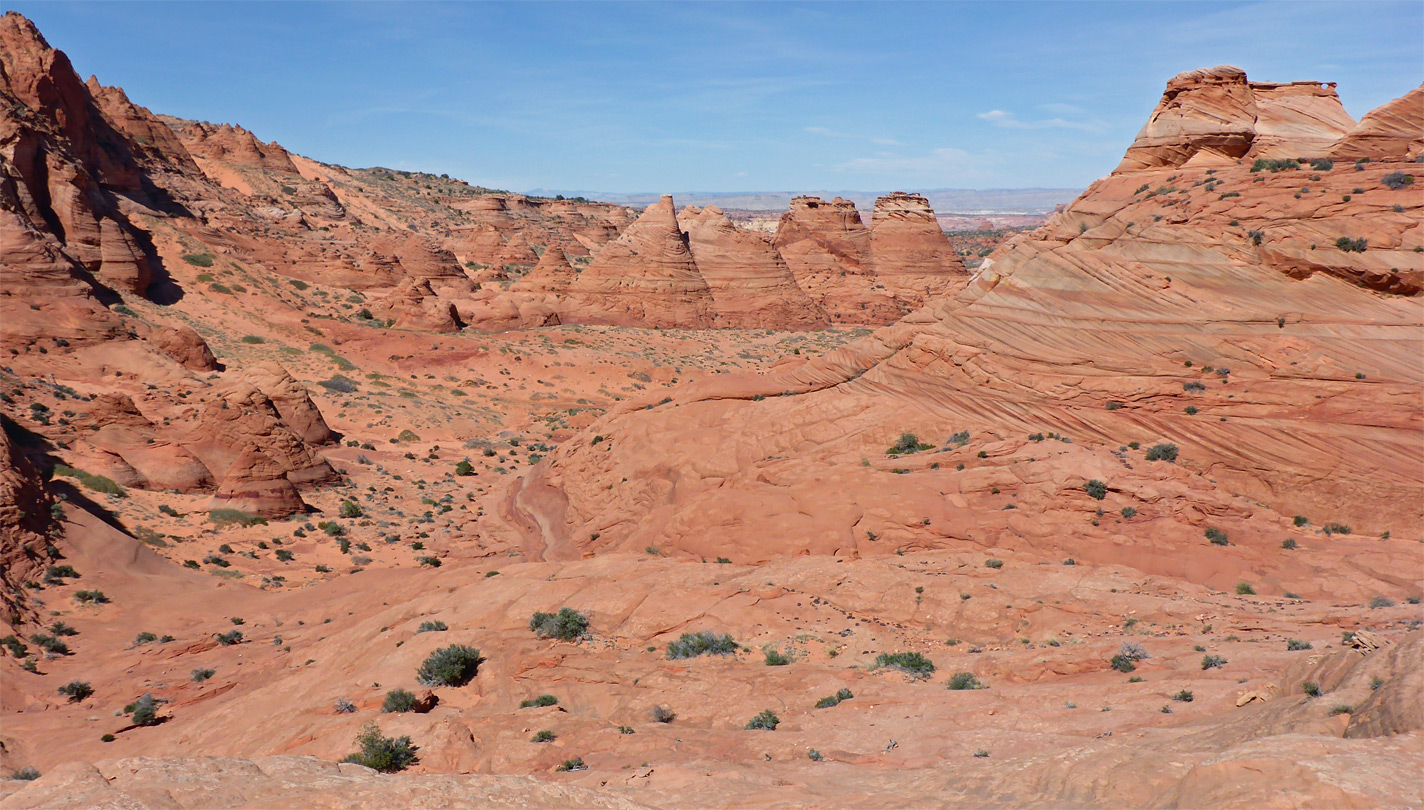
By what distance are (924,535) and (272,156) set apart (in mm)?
100996

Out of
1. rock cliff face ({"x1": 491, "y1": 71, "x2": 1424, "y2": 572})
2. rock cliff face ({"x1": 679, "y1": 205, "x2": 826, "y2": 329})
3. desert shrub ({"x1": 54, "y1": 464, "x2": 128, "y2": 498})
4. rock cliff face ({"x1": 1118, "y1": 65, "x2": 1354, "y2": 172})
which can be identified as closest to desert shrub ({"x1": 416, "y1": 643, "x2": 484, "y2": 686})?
rock cliff face ({"x1": 491, "y1": 71, "x2": 1424, "y2": 572})

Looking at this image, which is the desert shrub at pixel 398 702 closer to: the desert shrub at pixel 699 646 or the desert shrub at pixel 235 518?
the desert shrub at pixel 699 646

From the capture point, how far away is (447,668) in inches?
536

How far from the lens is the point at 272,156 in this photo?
9469 centimetres

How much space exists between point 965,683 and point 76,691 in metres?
16.6

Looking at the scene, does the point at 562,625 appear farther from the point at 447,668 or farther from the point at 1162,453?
the point at 1162,453

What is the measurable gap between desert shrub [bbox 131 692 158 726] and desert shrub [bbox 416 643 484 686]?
5.35 metres

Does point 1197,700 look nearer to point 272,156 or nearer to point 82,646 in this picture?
point 82,646

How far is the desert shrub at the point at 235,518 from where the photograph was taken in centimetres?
2500

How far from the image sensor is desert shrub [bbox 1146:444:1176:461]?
17.5 metres

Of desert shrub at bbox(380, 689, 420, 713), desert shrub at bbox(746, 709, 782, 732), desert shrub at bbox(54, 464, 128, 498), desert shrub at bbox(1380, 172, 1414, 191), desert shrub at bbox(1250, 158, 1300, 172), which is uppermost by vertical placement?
desert shrub at bbox(1250, 158, 1300, 172)

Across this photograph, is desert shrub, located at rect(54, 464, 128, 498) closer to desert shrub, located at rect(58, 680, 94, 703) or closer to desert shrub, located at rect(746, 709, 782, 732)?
desert shrub, located at rect(58, 680, 94, 703)

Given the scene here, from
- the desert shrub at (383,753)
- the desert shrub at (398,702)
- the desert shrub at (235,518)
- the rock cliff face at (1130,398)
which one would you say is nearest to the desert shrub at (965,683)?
the rock cliff face at (1130,398)

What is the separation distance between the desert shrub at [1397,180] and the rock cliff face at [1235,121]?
3.83 meters
